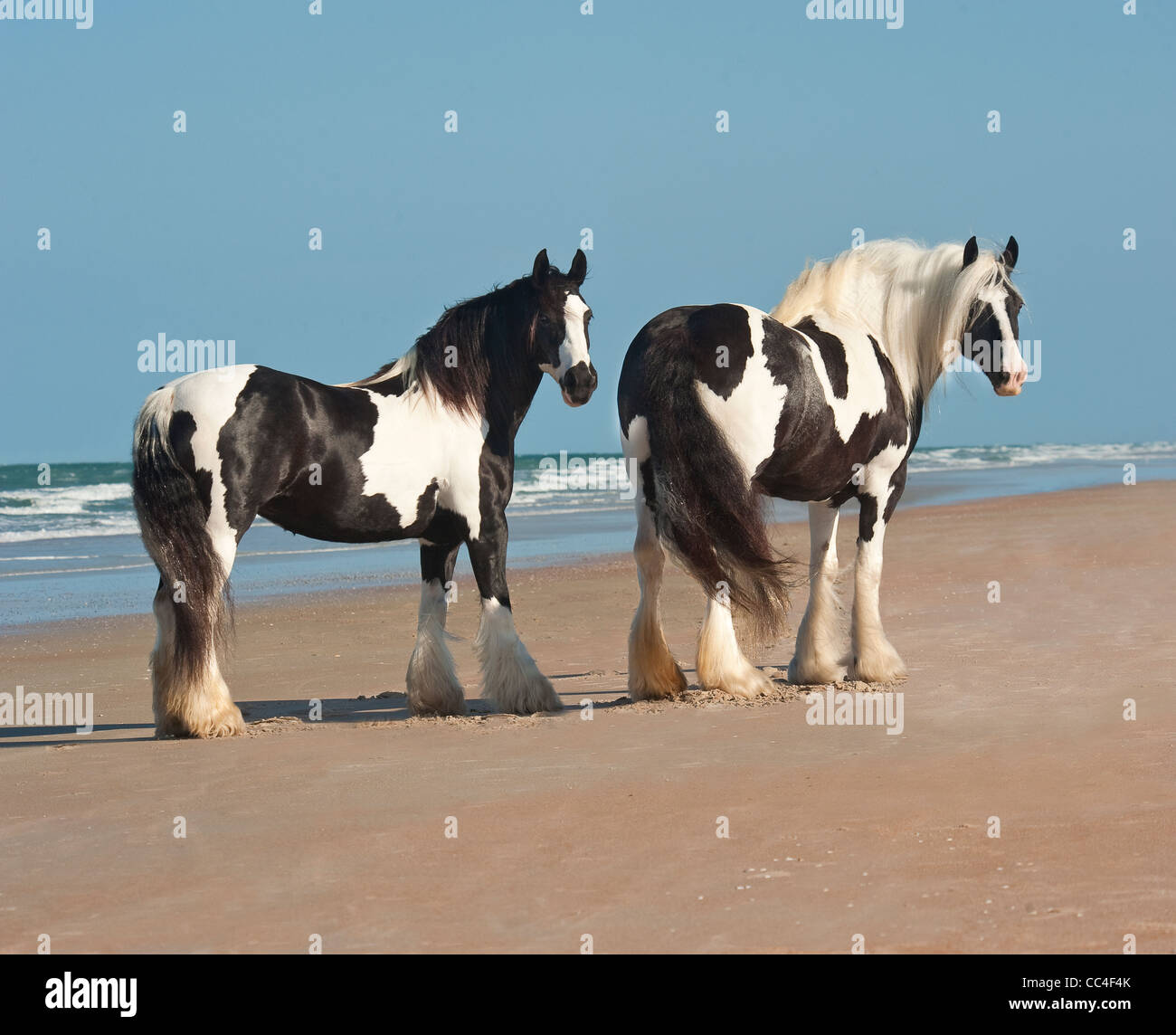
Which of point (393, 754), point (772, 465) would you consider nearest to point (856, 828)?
point (393, 754)

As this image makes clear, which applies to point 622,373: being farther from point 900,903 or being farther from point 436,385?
point 900,903

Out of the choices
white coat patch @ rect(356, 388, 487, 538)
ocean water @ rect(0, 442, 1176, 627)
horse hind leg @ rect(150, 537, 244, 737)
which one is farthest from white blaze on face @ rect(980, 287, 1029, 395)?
horse hind leg @ rect(150, 537, 244, 737)

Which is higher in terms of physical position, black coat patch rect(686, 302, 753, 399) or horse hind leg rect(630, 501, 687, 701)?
black coat patch rect(686, 302, 753, 399)

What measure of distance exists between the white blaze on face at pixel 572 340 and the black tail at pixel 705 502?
38 cm

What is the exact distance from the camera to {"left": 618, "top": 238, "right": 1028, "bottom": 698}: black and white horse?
6781mm

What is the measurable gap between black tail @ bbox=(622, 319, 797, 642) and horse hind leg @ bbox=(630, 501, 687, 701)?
313 millimetres

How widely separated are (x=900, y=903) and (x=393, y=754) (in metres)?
2.97

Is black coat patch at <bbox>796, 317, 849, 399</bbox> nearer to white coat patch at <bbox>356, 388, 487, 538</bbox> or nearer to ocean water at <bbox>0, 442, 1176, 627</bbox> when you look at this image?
white coat patch at <bbox>356, 388, 487, 538</bbox>

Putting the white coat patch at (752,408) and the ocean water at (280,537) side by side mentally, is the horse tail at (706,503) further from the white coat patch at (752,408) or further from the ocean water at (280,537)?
the ocean water at (280,537)

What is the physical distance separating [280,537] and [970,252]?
1518 centimetres

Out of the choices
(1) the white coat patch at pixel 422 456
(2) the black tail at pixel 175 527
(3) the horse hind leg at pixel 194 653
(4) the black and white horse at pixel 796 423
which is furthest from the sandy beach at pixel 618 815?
(1) the white coat patch at pixel 422 456

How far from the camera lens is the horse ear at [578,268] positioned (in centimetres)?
701

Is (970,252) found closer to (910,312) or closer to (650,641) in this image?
(910,312)

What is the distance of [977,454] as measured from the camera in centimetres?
6009
